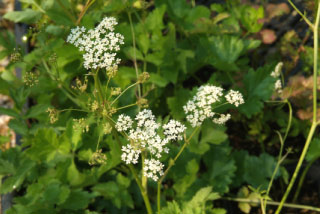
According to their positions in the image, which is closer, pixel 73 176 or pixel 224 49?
pixel 73 176

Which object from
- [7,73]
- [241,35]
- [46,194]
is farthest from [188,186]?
[7,73]

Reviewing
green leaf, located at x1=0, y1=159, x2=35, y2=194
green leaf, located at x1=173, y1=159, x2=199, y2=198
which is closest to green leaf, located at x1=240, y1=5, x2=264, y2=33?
green leaf, located at x1=173, y1=159, x2=199, y2=198

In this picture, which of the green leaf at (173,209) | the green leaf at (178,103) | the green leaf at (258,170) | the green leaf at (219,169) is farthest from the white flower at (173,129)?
the green leaf at (258,170)

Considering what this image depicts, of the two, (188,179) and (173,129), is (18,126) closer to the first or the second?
(188,179)

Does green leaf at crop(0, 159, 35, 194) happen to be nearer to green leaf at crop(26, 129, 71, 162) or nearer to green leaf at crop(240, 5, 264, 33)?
green leaf at crop(26, 129, 71, 162)

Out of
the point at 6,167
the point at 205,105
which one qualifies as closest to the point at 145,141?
the point at 205,105

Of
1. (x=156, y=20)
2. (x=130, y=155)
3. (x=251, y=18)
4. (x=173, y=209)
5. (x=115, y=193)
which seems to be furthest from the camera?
(x=251, y=18)

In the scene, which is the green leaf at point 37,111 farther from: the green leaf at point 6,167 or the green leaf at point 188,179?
the green leaf at point 188,179

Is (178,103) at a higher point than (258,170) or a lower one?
higher

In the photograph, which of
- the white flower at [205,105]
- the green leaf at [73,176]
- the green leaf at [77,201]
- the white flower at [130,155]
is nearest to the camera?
the white flower at [130,155]

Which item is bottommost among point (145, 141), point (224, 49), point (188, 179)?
point (188, 179)
